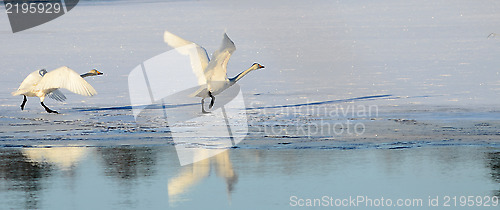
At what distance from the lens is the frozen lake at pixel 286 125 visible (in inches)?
339

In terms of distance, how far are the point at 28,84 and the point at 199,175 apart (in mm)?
6962

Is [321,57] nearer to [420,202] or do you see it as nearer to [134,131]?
[134,131]

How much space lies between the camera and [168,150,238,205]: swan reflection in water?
333 inches

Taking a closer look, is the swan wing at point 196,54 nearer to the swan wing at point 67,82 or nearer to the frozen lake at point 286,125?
the frozen lake at point 286,125

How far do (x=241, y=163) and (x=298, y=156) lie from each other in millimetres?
716

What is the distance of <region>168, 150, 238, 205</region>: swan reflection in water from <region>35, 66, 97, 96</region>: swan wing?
15.6 feet

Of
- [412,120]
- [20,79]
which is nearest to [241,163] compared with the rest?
[412,120]

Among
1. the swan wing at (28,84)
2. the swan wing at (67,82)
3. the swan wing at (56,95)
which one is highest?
the swan wing at (67,82)

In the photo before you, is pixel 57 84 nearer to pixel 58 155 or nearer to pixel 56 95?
pixel 56 95

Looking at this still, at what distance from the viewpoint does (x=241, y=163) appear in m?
9.89

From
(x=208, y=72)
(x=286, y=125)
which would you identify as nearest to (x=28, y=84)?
(x=208, y=72)

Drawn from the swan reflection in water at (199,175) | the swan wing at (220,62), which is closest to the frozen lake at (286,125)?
the swan reflection in water at (199,175)

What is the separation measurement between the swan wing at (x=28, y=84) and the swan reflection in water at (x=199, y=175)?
5.78 metres

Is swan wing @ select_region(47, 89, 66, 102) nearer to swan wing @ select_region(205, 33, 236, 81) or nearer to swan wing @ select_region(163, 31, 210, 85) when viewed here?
swan wing @ select_region(163, 31, 210, 85)
